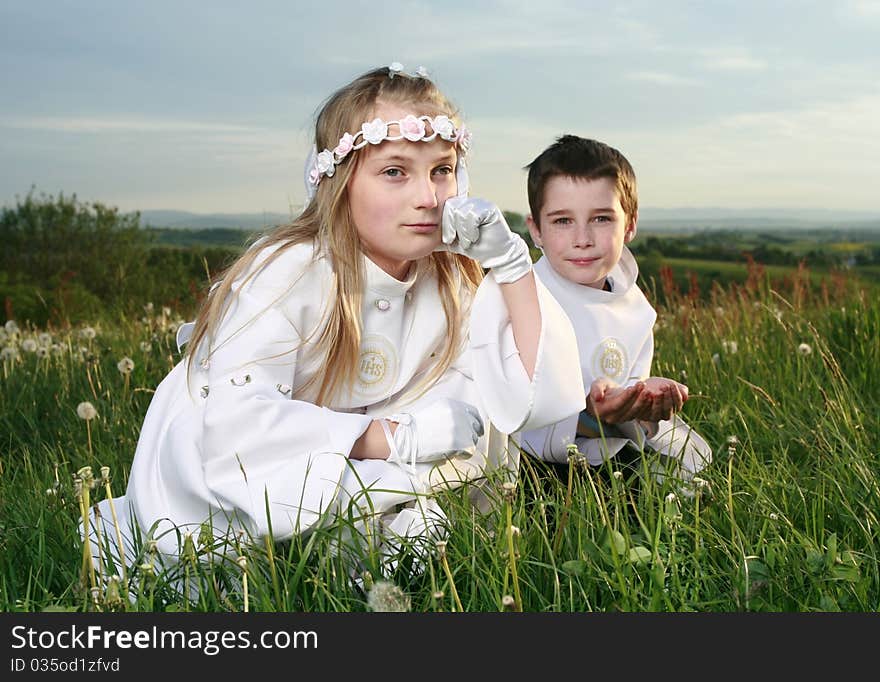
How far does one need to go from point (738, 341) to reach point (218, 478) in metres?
3.87

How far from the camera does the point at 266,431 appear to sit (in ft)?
10.2

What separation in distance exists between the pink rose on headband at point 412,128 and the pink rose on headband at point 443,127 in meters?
0.04

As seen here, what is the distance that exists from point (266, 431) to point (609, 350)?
1.59m

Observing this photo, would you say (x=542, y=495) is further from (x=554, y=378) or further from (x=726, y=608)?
(x=726, y=608)

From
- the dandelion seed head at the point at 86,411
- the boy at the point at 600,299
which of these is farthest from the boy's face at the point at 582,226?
the dandelion seed head at the point at 86,411

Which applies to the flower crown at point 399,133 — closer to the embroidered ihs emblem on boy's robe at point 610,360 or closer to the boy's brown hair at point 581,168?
the boy's brown hair at point 581,168

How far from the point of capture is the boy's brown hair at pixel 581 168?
12.6 ft

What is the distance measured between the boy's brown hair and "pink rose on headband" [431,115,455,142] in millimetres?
748

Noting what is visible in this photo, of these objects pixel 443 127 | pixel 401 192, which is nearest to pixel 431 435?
pixel 401 192

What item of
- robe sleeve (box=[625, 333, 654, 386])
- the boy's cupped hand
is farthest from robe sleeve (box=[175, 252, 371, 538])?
robe sleeve (box=[625, 333, 654, 386])

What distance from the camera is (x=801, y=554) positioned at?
9.41 feet

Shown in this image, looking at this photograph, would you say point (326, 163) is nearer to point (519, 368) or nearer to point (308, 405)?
point (308, 405)

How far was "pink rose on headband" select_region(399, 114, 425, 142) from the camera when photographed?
322 cm

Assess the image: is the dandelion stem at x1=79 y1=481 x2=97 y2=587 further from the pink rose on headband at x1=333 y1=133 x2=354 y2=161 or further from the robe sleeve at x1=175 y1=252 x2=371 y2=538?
the pink rose on headband at x1=333 y1=133 x2=354 y2=161
